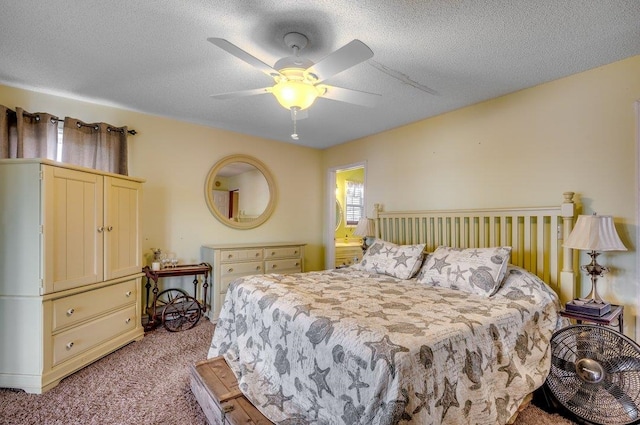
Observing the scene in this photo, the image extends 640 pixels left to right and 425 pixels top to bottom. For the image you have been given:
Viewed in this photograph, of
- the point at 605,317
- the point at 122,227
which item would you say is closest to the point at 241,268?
the point at 122,227

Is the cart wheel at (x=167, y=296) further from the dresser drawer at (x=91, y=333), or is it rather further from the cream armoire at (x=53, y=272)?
the cream armoire at (x=53, y=272)

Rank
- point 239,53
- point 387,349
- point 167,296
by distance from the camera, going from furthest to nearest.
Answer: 1. point 167,296
2. point 239,53
3. point 387,349

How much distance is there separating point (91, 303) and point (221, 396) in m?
1.59

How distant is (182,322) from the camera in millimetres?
3420

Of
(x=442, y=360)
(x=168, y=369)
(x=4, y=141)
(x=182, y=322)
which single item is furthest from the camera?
(x=182, y=322)

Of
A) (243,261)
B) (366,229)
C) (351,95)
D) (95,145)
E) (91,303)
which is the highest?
(351,95)

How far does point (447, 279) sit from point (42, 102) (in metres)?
4.07

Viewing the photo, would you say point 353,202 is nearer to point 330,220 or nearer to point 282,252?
point 330,220

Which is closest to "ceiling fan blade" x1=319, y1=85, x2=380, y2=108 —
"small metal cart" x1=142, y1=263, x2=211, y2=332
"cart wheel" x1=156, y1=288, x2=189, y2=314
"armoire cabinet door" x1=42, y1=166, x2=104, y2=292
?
"armoire cabinet door" x1=42, y1=166, x2=104, y2=292

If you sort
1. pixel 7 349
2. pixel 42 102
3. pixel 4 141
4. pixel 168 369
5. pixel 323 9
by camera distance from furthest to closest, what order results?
pixel 42 102 < pixel 4 141 < pixel 168 369 < pixel 7 349 < pixel 323 9

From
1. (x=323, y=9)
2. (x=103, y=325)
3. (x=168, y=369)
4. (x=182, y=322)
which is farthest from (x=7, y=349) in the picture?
(x=323, y=9)

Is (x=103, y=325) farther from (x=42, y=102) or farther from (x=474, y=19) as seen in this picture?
(x=474, y=19)

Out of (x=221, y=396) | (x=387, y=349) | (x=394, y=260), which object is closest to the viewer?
(x=387, y=349)

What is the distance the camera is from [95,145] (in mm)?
3102
